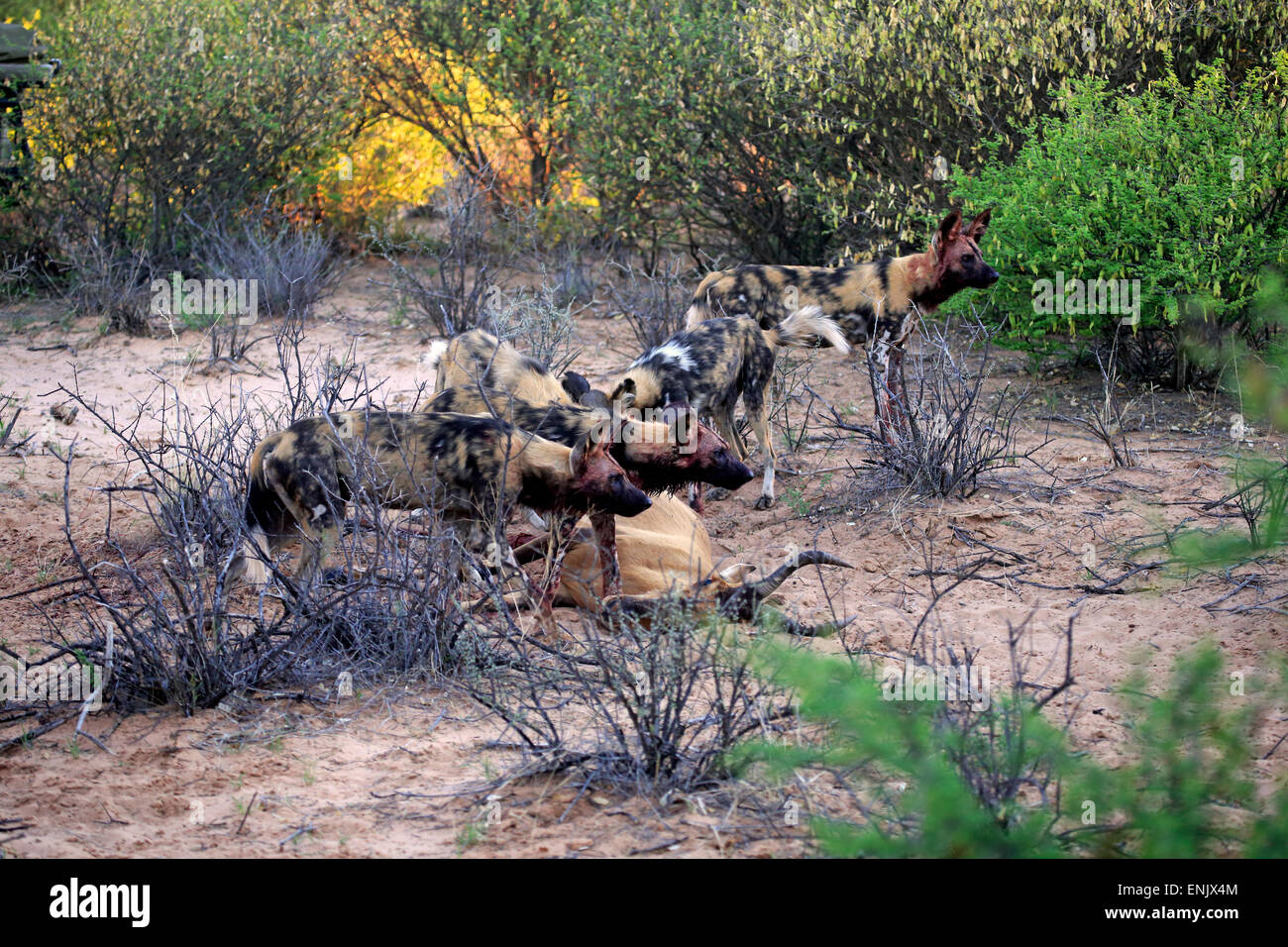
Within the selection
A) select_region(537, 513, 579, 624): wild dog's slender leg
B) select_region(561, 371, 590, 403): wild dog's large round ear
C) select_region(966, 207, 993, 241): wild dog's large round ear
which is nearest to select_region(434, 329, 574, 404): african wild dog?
select_region(561, 371, 590, 403): wild dog's large round ear

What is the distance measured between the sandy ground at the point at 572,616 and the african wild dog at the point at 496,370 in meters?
1.38

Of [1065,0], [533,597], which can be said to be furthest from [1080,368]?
[533,597]

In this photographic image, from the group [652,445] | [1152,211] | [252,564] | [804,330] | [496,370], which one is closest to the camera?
[252,564]

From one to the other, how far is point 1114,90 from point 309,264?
22.9 ft

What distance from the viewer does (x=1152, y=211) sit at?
8.16 m

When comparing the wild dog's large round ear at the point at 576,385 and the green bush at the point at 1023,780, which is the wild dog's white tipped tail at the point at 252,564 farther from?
the green bush at the point at 1023,780

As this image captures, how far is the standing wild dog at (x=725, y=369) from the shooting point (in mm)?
7168

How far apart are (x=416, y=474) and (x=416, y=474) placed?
0.02m

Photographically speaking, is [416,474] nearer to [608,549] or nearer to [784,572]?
[608,549]

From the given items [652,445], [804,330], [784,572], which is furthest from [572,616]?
[804,330]

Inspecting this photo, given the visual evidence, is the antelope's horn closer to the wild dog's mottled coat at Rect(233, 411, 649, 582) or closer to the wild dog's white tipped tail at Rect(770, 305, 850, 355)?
the wild dog's mottled coat at Rect(233, 411, 649, 582)

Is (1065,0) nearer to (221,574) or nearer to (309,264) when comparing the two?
(309,264)
